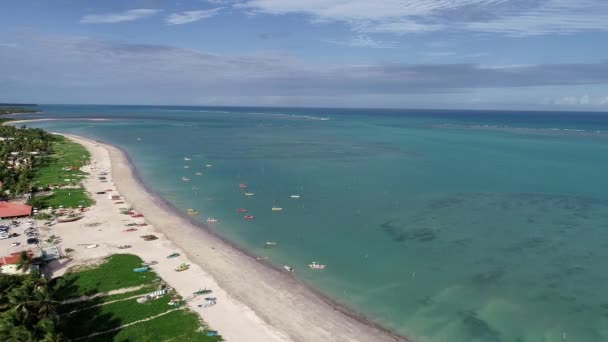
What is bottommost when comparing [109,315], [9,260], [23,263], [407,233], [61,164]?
[109,315]

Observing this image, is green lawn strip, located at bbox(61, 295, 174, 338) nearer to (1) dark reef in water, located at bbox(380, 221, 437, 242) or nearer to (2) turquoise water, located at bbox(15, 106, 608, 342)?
(2) turquoise water, located at bbox(15, 106, 608, 342)

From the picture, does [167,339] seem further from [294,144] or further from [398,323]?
[294,144]

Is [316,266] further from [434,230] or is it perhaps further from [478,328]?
[434,230]

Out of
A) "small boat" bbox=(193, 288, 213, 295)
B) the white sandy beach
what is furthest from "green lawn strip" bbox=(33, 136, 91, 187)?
"small boat" bbox=(193, 288, 213, 295)

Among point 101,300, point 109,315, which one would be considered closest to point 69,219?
point 101,300

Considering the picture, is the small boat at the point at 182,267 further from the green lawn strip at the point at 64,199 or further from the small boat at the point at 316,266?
the green lawn strip at the point at 64,199
